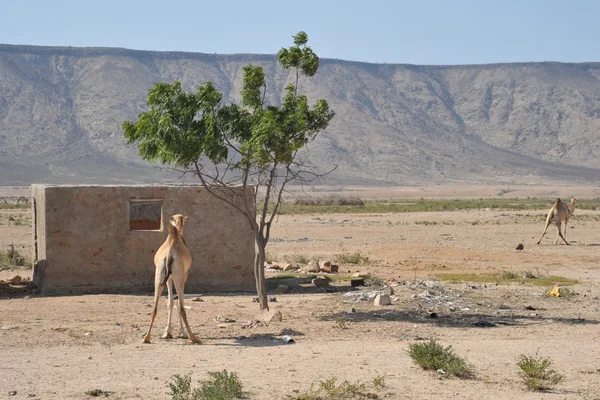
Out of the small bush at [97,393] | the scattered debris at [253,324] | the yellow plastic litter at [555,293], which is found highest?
the small bush at [97,393]

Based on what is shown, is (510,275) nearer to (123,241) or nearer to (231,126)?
(123,241)

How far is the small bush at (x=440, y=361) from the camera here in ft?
38.0

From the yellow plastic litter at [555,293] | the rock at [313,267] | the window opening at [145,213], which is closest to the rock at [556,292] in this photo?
the yellow plastic litter at [555,293]

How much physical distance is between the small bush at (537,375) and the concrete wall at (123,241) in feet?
29.0

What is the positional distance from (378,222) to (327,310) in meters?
28.7

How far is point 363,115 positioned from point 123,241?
119m

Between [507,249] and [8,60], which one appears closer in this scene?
[507,249]

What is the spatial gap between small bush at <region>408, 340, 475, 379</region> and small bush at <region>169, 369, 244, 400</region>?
236 cm

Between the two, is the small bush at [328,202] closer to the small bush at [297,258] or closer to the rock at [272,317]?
the small bush at [297,258]

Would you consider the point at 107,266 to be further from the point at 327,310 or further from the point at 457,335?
the point at 457,335

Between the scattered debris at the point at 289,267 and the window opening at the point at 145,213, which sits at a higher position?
the window opening at the point at 145,213

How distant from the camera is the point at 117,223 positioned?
756 inches

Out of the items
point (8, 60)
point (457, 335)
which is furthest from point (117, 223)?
point (8, 60)

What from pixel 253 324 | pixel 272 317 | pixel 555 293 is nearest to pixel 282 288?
pixel 272 317
